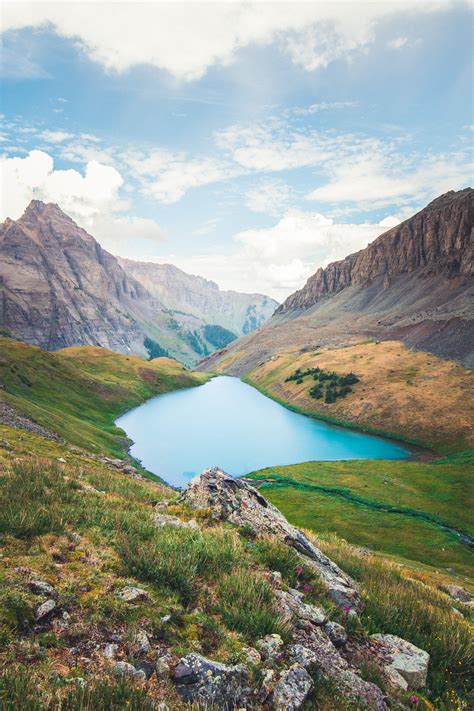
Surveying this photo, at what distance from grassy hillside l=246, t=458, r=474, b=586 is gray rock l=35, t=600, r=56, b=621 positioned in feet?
98.1

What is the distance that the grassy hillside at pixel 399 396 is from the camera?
75.5 metres

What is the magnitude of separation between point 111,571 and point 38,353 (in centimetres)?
10552

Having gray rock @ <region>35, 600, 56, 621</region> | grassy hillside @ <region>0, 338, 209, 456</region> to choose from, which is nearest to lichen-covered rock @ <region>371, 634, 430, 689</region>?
gray rock @ <region>35, 600, 56, 621</region>

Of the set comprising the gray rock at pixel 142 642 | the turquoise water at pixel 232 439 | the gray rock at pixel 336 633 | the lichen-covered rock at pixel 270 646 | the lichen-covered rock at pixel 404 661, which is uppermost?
the gray rock at pixel 142 642

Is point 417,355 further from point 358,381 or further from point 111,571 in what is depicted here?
point 111,571

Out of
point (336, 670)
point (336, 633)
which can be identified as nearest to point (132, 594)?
point (336, 670)

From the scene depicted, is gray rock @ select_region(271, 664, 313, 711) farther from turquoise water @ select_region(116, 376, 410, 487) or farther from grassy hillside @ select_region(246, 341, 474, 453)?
grassy hillside @ select_region(246, 341, 474, 453)

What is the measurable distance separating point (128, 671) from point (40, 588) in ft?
8.14

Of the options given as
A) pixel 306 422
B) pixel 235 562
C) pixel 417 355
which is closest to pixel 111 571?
pixel 235 562

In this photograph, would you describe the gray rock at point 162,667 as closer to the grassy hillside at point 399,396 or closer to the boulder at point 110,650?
the boulder at point 110,650

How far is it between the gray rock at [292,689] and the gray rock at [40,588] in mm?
4318

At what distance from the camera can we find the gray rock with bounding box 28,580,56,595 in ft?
21.2

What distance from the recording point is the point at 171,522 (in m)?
12.1

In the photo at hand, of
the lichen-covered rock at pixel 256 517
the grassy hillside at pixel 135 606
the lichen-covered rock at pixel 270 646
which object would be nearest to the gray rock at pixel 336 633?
the grassy hillside at pixel 135 606
